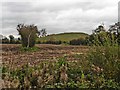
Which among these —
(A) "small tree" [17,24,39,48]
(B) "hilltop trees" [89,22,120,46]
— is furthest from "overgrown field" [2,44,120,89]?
(A) "small tree" [17,24,39,48]

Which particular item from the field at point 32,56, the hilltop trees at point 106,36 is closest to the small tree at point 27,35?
the field at point 32,56

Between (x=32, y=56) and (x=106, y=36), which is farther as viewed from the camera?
(x=32, y=56)

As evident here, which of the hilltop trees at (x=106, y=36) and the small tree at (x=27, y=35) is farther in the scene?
the small tree at (x=27, y=35)

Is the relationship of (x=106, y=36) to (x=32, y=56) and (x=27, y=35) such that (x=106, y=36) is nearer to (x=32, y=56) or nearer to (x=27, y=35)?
(x=32, y=56)

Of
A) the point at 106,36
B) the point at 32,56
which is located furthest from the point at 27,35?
the point at 106,36

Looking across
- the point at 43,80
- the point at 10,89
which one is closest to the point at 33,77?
the point at 43,80

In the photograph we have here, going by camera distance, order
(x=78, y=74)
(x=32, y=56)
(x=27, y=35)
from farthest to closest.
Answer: (x=27, y=35) < (x=32, y=56) < (x=78, y=74)

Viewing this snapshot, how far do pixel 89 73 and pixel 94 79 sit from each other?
775mm

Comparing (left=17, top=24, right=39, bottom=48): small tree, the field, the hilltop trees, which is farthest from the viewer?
(left=17, top=24, right=39, bottom=48): small tree

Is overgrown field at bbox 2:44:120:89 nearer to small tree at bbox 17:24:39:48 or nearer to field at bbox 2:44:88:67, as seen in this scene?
field at bbox 2:44:88:67

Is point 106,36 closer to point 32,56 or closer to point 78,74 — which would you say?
point 78,74

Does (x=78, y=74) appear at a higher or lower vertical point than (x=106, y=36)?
lower

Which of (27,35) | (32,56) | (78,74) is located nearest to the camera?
(78,74)

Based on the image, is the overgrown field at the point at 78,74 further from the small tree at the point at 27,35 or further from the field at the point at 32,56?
the small tree at the point at 27,35
